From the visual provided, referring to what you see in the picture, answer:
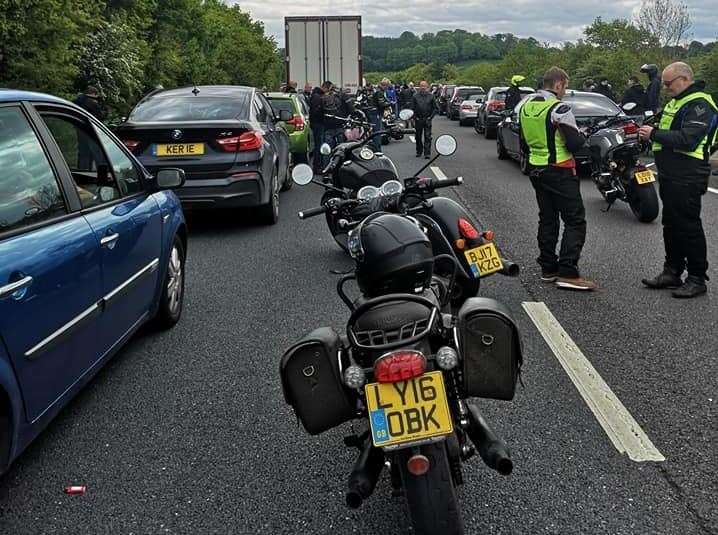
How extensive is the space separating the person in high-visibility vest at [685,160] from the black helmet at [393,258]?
3831 millimetres

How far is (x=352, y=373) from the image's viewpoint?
8.62 ft

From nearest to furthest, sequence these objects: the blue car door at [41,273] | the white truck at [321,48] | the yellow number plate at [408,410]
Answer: the yellow number plate at [408,410]
the blue car door at [41,273]
the white truck at [321,48]

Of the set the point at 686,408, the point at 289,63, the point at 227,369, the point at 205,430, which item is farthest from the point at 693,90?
the point at 289,63

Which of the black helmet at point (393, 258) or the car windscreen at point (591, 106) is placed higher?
the black helmet at point (393, 258)

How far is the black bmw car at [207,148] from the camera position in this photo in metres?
8.53

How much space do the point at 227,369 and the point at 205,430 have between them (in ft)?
2.90

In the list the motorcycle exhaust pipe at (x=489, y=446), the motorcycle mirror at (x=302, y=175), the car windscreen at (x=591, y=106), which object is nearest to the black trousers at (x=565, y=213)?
the motorcycle mirror at (x=302, y=175)

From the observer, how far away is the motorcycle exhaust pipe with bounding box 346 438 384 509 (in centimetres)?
261

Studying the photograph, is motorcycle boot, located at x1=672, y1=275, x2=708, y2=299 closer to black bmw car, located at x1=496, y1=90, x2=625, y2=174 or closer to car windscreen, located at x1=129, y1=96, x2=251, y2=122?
car windscreen, located at x1=129, y1=96, x2=251, y2=122

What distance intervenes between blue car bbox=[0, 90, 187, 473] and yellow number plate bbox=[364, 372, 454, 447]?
4.78 ft

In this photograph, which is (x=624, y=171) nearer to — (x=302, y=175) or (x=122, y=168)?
(x=302, y=175)

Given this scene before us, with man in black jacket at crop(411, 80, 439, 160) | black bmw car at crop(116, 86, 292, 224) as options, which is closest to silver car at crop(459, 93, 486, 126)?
man in black jacket at crop(411, 80, 439, 160)

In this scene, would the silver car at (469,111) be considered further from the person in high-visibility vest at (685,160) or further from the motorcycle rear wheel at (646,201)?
the person in high-visibility vest at (685,160)

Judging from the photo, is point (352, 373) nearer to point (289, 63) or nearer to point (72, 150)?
point (72, 150)
